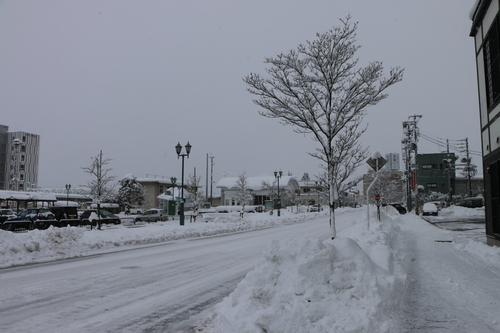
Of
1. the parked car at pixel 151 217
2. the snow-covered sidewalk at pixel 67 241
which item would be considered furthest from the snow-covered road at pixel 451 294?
the parked car at pixel 151 217

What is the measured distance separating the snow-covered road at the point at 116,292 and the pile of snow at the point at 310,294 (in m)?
1.13

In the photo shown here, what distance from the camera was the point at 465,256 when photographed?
11625 mm

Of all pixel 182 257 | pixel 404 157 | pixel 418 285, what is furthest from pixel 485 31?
pixel 404 157

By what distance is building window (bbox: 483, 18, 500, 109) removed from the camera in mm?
12438

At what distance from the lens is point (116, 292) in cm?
746

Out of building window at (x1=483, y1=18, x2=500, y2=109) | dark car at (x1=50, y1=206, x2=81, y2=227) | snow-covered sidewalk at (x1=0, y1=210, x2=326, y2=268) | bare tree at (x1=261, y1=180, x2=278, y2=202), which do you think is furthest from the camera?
bare tree at (x1=261, y1=180, x2=278, y2=202)

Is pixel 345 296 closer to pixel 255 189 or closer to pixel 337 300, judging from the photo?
pixel 337 300

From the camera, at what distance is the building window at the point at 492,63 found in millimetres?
12438

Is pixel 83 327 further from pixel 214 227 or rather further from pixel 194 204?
pixel 194 204

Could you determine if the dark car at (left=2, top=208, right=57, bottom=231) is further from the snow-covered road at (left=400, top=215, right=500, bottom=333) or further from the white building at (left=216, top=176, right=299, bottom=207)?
the white building at (left=216, top=176, right=299, bottom=207)

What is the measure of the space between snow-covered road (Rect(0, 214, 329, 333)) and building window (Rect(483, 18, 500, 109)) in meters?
10.7

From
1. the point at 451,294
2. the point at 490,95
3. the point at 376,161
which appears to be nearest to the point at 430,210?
the point at 490,95

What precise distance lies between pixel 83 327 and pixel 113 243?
1167 cm

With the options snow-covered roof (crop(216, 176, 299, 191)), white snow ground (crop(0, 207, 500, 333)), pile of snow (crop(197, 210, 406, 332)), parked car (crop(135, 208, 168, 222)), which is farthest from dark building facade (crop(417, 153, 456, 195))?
pile of snow (crop(197, 210, 406, 332))
